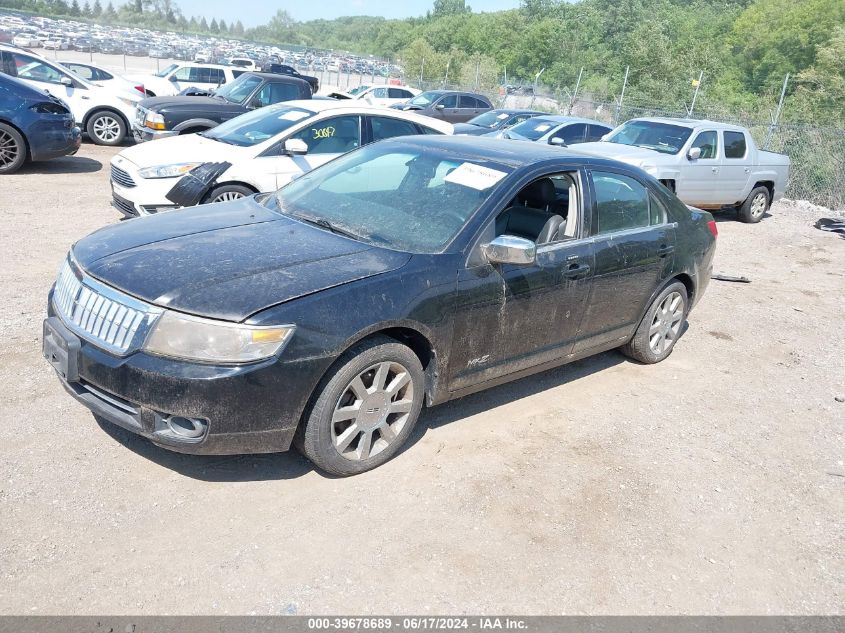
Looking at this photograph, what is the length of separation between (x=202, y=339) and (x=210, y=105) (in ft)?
34.8

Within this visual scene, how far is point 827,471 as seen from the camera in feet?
15.2

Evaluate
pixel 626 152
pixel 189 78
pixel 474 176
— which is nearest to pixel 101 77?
pixel 189 78

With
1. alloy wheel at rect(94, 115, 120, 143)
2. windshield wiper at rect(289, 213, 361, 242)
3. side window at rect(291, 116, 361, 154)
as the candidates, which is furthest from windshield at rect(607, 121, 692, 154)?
alloy wheel at rect(94, 115, 120, 143)

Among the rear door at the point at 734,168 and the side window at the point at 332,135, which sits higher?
the side window at the point at 332,135

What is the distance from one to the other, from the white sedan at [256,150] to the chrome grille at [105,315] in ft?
13.8

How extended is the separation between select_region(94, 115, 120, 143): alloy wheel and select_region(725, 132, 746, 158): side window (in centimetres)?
1183

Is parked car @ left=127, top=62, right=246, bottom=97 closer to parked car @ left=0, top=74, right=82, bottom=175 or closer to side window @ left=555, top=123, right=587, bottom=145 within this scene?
parked car @ left=0, top=74, right=82, bottom=175

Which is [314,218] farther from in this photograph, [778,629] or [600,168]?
[778,629]

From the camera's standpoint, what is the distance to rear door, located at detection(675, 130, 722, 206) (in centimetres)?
1195

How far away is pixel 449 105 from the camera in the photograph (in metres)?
22.1

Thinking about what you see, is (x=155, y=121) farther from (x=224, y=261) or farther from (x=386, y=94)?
(x=386, y=94)

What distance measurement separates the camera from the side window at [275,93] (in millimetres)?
13570

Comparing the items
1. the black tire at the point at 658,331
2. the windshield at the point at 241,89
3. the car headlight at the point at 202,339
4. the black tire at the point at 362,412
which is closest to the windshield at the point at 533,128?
the windshield at the point at 241,89

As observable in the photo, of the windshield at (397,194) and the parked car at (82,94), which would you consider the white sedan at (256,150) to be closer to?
the windshield at (397,194)
